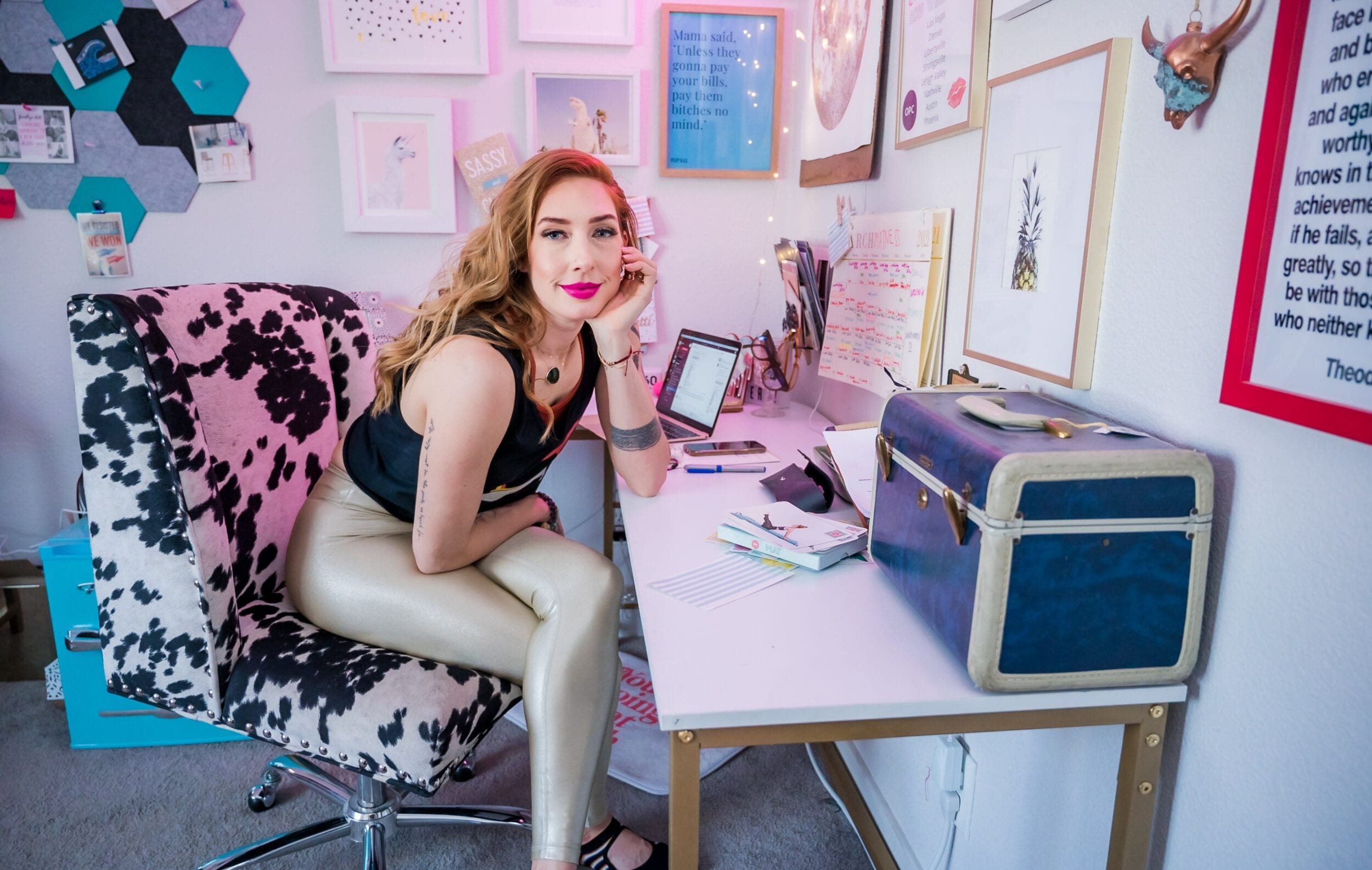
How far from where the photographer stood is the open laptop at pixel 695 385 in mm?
1884

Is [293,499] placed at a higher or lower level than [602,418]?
lower

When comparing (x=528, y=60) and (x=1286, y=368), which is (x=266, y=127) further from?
(x=1286, y=368)

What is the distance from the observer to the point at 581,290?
4.48ft

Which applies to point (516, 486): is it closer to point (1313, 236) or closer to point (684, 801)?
point (684, 801)

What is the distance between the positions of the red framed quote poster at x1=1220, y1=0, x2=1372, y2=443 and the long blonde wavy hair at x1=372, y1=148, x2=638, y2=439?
0.92m

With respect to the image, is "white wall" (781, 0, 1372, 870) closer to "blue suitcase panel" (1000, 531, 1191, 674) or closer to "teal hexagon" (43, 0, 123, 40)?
"blue suitcase panel" (1000, 531, 1191, 674)

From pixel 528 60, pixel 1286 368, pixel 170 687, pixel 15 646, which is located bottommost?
pixel 15 646

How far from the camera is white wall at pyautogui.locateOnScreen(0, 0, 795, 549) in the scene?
2156mm

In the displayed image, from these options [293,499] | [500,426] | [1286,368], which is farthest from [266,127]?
[1286,368]

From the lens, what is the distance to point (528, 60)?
2.20 metres

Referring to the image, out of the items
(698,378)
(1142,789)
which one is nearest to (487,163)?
(698,378)

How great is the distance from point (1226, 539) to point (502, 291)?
1035 millimetres

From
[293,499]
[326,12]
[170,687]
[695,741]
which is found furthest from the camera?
[326,12]

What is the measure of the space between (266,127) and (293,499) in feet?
4.03
